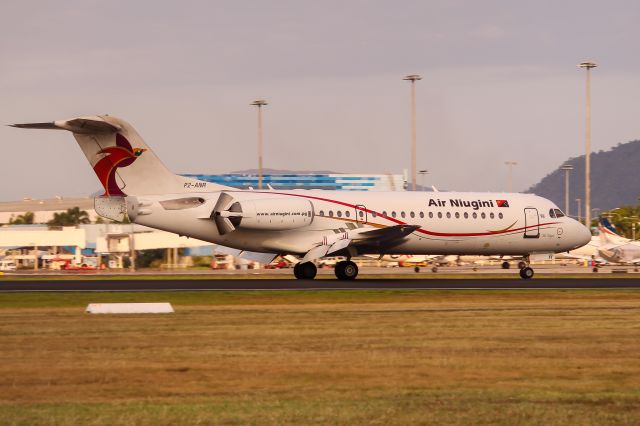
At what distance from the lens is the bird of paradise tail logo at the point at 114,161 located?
39656 mm

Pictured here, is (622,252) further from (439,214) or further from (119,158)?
(119,158)

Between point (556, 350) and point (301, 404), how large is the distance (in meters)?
6.76

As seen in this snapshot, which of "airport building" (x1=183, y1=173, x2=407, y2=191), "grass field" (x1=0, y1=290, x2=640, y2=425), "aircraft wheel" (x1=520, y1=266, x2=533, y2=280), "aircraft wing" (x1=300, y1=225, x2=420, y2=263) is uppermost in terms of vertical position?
"airport building" (x1=183, y1=173, x2=407, y2=191)

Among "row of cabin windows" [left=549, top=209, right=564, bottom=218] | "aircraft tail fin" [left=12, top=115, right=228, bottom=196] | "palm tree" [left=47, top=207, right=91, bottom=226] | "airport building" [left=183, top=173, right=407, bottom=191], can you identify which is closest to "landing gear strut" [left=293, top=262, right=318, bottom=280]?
"aircraft tail fin" [left=12, top=115, right=228, bottom=196]

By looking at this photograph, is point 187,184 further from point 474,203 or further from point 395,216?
point 474,203

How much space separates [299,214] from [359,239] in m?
2.68

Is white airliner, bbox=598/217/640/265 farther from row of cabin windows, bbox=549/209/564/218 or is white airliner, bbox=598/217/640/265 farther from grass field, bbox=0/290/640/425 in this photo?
grass field, bbox=0/290/640/425

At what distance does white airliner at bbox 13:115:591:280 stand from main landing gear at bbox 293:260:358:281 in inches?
2.0

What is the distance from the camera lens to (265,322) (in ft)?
72.4


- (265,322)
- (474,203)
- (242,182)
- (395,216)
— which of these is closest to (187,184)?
(395,216)

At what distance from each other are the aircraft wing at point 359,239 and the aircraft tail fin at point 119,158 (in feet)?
22.3

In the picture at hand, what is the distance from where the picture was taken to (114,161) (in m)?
39.7

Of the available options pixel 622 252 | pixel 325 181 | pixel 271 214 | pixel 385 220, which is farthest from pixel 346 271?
pixel 325 181

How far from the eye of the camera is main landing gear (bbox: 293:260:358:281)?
42.2 meters
